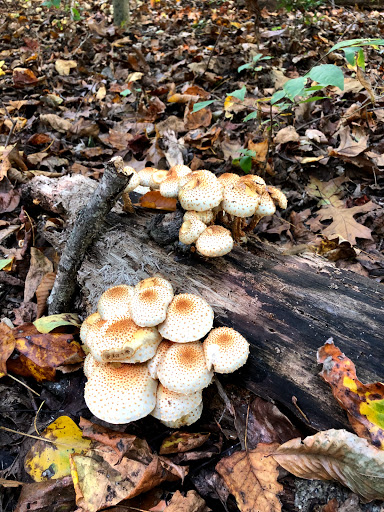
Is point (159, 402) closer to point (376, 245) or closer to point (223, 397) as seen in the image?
point (223, 397)

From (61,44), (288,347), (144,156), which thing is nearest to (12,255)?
(144,156)

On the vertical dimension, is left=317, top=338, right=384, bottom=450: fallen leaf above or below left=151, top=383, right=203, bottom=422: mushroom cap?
above

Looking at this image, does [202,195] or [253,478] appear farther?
[202,195]

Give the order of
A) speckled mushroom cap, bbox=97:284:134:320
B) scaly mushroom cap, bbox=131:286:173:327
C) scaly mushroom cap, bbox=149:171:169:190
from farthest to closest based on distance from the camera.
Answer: scaly mushroom cap, bbox=149:171:169:190, speckled mushroom cap, bbox=97:284:134:320, scaly mushroom cap, bbox=131:286:173:327

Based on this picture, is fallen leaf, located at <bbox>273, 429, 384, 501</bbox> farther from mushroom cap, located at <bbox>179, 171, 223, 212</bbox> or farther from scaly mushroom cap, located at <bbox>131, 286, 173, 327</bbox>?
mushroom cap, located at <bbox>179, 171, 223, 212</bbox>

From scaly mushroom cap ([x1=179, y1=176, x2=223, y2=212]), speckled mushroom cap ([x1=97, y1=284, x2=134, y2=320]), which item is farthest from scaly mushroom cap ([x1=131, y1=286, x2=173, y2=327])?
scaly mushroom cap ([x1=179, y1=176, x2=223, y2=212])

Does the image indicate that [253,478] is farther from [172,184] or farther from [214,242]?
[172,184]

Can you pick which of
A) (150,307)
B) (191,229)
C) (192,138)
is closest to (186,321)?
(150,307)
